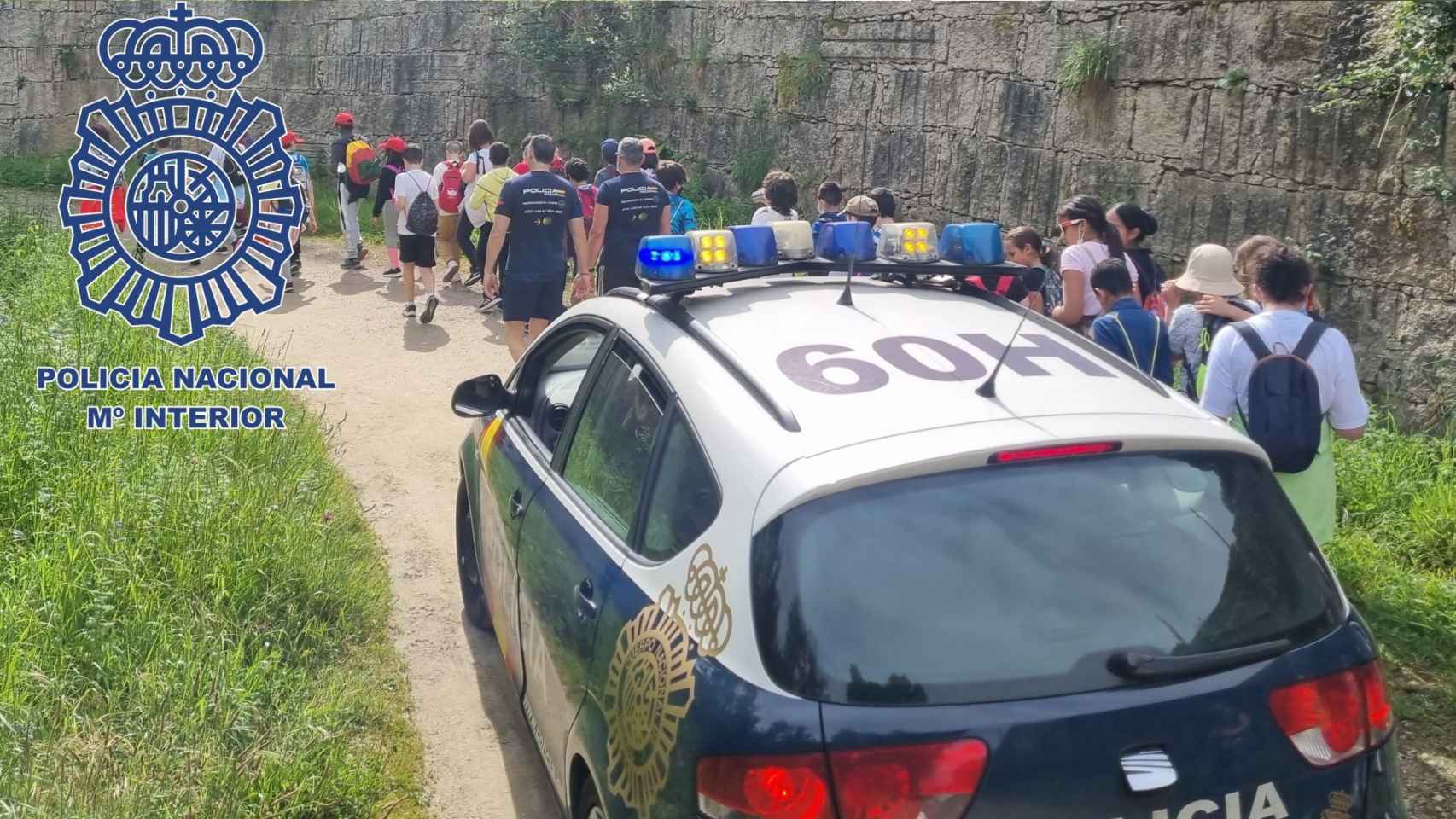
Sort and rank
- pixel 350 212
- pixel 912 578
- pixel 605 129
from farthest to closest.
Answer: pixel 605 129
pixel 350 212
pixel 912 578

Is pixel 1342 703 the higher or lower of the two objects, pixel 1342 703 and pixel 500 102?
the lower

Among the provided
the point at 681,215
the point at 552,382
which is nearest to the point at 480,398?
the point at 552,382

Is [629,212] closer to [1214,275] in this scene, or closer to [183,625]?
[1214,275]

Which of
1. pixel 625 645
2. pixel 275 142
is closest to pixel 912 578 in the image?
pixel 625 645

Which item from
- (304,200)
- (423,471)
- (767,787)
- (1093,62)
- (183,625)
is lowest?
(423,471)

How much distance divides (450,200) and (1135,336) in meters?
7.98

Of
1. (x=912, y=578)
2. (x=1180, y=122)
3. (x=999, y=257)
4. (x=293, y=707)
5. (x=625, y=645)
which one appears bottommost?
(x=293, y=707)

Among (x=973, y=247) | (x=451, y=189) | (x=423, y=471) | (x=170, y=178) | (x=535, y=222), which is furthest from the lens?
(x=451, y=189)

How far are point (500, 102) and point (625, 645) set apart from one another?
14161mm

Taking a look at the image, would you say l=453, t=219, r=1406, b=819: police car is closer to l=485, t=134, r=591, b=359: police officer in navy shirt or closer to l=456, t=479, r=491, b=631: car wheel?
l=456, t=479, r=491, b=631: car wheel

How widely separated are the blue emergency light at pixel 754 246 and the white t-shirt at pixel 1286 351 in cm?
153

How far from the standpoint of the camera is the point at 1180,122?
311 inches

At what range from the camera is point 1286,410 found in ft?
12.9

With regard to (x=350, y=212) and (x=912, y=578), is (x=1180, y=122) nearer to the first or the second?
(x=912, y=578)
